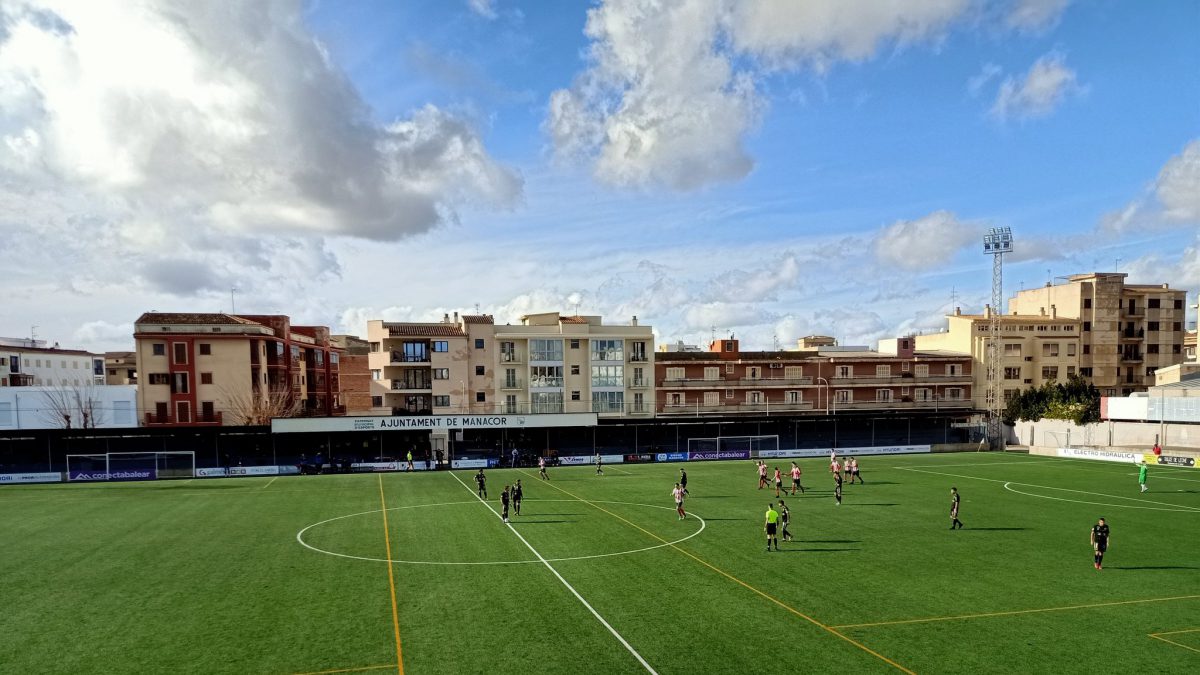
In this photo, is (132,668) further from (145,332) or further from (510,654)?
(145,332)

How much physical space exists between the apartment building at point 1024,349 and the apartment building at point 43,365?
121047 mm

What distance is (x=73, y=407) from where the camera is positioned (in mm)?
79438

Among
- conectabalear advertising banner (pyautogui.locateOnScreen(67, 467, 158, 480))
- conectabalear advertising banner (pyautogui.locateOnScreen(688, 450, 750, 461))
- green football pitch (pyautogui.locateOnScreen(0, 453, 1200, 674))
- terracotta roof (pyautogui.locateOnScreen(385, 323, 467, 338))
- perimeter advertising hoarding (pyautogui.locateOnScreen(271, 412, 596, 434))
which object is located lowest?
conectabalear advertising banner (pyautogui.locateOnScreen(688, 450, 750, 461))

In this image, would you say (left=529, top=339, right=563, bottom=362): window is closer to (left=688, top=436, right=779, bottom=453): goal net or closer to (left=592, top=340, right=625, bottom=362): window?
(left=592, top=340, right=625, bottom=362): window

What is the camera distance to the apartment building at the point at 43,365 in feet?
320

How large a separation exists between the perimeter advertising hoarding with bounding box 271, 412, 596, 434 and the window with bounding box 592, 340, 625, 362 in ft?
44.6

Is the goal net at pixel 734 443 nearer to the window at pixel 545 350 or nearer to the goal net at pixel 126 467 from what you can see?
the window at pixel 545 350

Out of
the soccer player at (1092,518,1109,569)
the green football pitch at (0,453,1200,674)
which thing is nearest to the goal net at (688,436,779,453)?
the green football pitch at (0,453,1200,674)

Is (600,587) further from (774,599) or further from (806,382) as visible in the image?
(806,382)

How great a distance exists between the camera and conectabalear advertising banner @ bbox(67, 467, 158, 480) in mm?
59688

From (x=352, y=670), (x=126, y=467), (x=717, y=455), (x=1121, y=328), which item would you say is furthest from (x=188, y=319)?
(x=1121, y=328)

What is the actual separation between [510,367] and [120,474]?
127 ft

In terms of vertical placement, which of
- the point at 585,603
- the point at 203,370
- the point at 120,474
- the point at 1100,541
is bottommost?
the point at 120,474

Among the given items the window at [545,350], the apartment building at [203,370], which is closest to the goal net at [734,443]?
the window at [545,350]
